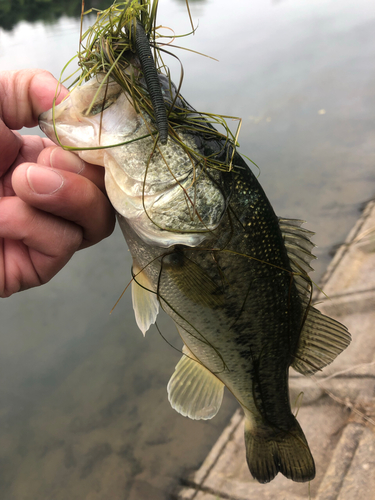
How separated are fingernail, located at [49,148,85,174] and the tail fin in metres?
1.60

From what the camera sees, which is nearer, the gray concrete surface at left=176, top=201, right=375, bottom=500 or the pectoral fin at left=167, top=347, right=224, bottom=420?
the pectoral fin at left=167, top=347, right=224, bottom=420

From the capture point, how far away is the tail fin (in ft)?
5.53

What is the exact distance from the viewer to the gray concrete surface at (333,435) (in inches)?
94.6

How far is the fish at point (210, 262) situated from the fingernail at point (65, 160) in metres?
0.07

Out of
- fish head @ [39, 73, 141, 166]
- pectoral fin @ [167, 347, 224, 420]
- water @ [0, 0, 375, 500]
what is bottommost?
water @ [0, 0, 375, 500]

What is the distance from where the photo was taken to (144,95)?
1051 millimetres

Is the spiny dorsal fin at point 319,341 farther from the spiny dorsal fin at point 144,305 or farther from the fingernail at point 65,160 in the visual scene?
the fingernail at point 65,160

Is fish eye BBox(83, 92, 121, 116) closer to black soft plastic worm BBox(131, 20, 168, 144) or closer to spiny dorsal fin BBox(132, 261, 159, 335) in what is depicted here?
black soft plastic worm BBox(131, 20, 168, 144)

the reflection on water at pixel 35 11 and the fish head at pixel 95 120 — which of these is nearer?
the fish head at pixel 95 120

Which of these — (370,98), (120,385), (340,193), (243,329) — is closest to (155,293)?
(243,329)

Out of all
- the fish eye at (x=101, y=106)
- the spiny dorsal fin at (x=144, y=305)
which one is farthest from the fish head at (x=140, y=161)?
the spiny dorsal fin at (x=144, y=305)

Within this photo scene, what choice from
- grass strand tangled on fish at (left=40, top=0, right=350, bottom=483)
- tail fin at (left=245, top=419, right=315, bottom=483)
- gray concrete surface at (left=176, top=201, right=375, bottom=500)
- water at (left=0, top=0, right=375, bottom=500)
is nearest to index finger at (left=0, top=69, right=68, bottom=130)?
grass strand tangled on fish at (left=40, top=0, right=350, bottom=483)

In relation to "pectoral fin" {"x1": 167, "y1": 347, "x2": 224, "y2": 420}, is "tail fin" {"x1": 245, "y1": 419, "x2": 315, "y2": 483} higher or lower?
lower

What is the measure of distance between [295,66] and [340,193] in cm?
575
